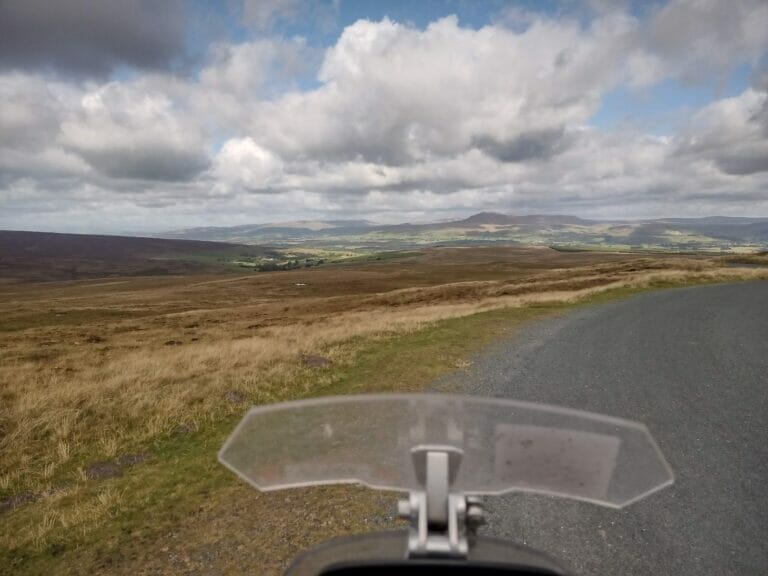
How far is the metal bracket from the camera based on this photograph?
1750 millimetres

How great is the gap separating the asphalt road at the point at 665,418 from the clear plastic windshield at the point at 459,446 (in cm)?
292

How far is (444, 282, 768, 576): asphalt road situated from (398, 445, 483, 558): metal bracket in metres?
3.45

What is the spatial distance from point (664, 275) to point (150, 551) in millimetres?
40205

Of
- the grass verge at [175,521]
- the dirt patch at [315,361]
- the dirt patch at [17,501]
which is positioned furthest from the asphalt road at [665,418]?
the dirt patch at [17,501]

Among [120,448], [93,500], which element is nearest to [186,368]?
[120,448]

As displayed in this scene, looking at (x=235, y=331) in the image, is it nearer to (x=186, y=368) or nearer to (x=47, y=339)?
(x=47, y=339)

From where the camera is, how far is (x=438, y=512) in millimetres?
1782

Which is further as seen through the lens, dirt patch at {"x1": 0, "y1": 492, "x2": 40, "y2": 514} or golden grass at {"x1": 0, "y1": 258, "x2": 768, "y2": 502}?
golden grass at {"x1": 0, "y1": 258, "x2": 768, "y2": 502}

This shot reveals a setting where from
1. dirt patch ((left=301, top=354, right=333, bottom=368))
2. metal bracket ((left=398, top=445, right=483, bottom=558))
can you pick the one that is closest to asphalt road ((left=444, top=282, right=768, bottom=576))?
metal bracket ((left=398, top=445, right=483, bottom=558))

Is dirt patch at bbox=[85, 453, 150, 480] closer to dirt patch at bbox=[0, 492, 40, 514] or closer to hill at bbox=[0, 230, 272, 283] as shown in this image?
dirt patch at bbox=[0, 492, 40, 514]

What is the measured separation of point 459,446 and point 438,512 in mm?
533

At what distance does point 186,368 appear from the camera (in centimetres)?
1358

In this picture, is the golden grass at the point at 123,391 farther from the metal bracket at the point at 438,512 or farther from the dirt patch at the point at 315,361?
the metal bracket at the point at 438,512

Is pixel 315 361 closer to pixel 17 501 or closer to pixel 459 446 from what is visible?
pixel 17 501
